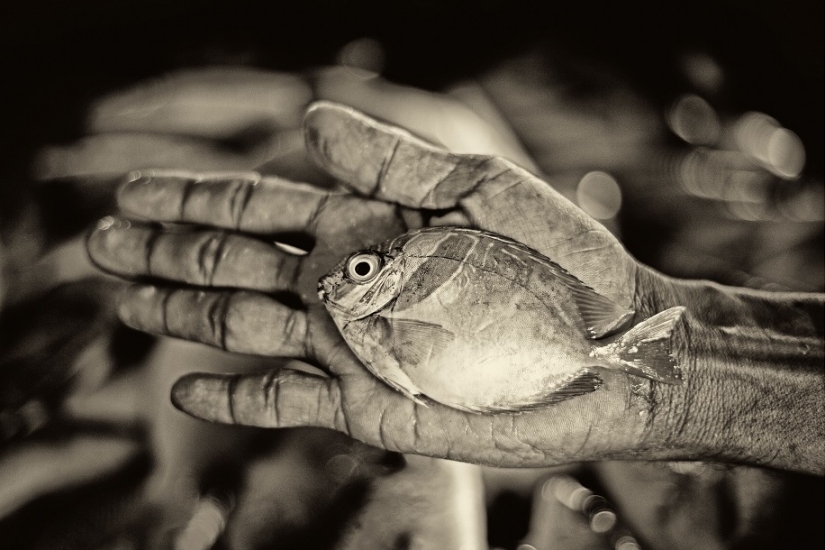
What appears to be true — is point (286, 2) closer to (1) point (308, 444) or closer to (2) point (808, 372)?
(1) point (308, 444)

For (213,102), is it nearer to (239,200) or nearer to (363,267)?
(239,200)

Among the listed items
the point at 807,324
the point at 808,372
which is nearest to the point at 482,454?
the point at 808,372

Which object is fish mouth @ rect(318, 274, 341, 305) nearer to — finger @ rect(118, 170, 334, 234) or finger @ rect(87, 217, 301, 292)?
finger @ rect(87, 217, 301, 292)

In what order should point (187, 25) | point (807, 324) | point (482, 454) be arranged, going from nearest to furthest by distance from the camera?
1. point (482, 454)
2. point (807, 324)
3. point (187, 25)

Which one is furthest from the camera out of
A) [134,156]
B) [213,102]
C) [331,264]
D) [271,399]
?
[213,102]

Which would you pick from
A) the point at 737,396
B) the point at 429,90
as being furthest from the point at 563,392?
the point at 429,90
